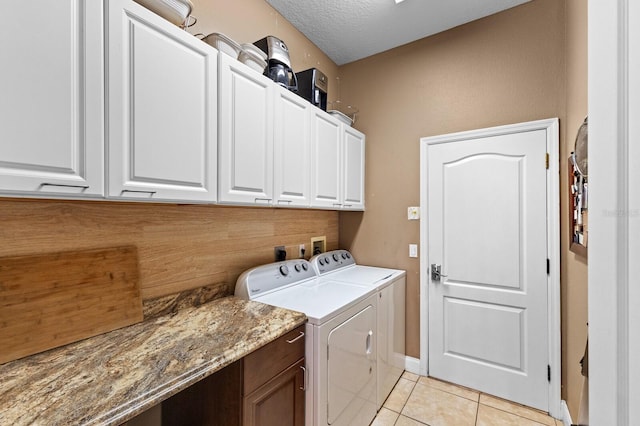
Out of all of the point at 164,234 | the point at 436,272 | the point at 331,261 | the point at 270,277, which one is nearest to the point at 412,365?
the point at 436,272

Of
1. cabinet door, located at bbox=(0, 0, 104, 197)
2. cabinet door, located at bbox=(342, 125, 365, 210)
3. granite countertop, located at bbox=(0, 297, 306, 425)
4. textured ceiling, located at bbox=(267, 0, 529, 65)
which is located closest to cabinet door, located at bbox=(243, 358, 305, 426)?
granite countertop, located at bbox=(0, 297, 306, 425)

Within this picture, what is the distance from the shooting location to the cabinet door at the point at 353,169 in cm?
254

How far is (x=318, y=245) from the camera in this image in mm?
2746

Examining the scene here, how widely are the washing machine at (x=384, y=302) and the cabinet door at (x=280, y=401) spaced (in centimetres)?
81

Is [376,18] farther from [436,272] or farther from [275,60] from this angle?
[436,272]

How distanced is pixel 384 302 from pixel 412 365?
89cm

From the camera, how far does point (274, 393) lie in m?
1.30

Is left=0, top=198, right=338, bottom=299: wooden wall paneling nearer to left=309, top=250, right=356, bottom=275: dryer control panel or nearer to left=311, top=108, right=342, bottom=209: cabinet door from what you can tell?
left=309, top=250, right=356, bottom=275: dryer control panel

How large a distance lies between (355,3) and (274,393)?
2629 mm

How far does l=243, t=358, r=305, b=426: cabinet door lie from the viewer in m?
1.20

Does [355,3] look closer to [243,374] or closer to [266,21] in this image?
[266,21]

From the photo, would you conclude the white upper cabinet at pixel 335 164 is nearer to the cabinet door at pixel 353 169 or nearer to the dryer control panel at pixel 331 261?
the cabinet door at pixel 353 169

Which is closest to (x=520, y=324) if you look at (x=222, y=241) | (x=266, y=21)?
(x=222, y=241)

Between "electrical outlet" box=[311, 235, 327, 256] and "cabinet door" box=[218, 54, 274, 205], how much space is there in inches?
40.0
